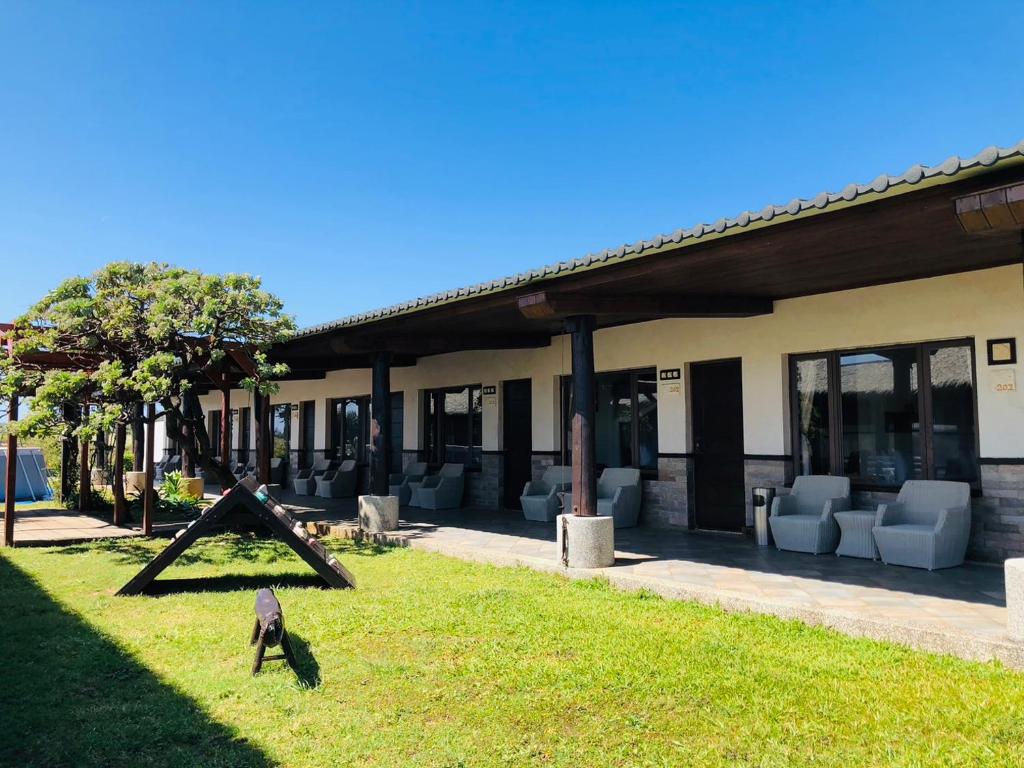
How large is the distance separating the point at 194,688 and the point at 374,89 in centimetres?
1167

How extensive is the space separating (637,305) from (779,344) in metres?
1.99

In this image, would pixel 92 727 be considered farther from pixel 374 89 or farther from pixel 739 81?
pixel 739 81

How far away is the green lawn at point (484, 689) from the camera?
307 centimetres

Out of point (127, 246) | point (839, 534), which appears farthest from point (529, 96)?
point (839, 534)

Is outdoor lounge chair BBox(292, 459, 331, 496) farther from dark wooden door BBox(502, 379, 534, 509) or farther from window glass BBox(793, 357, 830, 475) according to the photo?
window glass BBox(793, 357, 830, 475)

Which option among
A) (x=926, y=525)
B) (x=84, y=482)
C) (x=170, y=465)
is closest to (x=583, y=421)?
(x=926, y=525)

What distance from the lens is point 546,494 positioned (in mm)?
10734

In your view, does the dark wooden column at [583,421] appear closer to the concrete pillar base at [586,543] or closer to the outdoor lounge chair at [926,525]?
the concrete pillar base at [586,543]

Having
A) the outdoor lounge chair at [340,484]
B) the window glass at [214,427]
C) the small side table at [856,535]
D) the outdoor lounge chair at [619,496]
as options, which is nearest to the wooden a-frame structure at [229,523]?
the outdoor lounge chair at [619,496]

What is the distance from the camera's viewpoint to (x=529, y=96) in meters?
14.5

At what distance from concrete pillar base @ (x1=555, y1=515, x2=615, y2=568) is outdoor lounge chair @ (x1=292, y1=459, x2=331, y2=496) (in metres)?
9.86

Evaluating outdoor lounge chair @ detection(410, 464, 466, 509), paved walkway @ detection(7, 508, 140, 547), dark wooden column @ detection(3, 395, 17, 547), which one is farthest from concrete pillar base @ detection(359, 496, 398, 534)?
dark wooden column @ detection(3, 395, 17, 547)

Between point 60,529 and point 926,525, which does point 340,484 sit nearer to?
point 60,529

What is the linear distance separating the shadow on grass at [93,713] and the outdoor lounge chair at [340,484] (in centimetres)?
990
